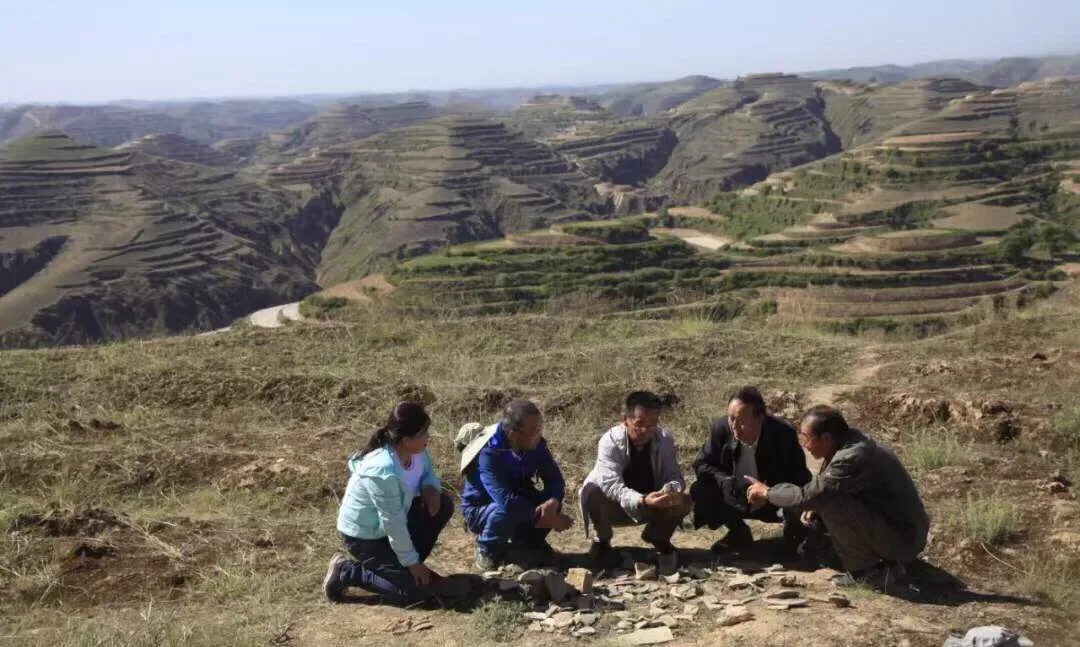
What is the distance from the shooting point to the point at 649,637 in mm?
3275

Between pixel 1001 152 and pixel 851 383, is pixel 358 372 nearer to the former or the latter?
pixel 851 383

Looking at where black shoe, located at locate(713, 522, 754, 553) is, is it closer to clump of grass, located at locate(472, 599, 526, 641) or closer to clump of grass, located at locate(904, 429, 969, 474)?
clump of grass, located at locate(472, 599, 526, 641)

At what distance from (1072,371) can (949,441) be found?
255 centimetres

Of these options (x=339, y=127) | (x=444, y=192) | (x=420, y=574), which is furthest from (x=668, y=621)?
(x=339, y=127)

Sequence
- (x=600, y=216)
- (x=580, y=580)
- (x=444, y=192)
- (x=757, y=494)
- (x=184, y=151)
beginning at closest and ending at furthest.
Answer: (x=580, y=580)
(x=757, y=494)
(x=444, y=192)
(x=600, y=216)
(x=184, y=151)

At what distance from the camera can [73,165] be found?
87750 mm

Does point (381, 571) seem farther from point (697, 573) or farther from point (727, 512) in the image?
point (727, 512)

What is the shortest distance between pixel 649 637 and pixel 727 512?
3.68 ft

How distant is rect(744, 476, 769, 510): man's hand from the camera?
13.1ft

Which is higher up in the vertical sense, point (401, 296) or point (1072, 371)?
point (1072, 371)

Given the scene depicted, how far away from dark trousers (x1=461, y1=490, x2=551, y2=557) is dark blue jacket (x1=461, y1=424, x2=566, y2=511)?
0.06ft

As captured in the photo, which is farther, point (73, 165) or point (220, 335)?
point (73, 165)

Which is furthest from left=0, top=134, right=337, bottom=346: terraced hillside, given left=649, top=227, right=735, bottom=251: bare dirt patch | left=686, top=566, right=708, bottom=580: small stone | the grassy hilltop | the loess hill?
left=686, top=566, right=708, bottom=580: small stone

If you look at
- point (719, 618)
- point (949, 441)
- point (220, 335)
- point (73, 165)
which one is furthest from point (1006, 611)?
point (73, 165)
